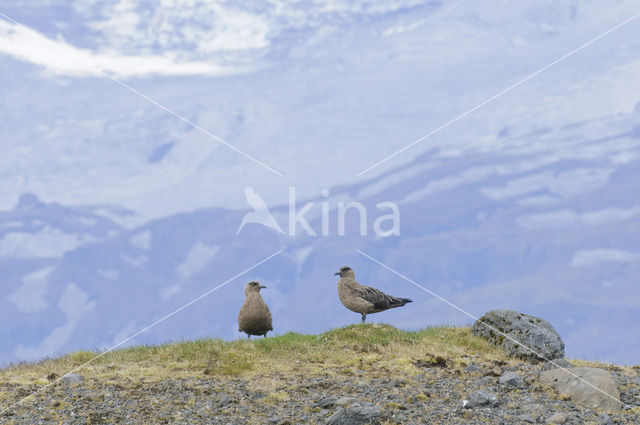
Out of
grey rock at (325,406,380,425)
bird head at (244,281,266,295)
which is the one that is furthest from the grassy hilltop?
bird head at (244,281,266,295)

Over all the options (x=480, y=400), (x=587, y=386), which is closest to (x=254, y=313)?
(x=480, y=400)

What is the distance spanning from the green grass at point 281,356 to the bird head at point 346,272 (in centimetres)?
181

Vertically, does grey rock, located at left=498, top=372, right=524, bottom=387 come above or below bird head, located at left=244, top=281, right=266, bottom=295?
below

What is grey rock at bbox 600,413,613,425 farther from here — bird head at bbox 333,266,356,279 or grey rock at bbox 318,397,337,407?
bird head at bbox 333,266,356,279

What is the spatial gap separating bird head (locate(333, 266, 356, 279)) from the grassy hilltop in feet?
6.11

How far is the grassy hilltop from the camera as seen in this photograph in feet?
56.3

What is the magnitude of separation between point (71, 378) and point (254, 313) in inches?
250

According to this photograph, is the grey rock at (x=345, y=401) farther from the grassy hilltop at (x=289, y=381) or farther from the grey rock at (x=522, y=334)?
the grey rock at (x=522, y=334)

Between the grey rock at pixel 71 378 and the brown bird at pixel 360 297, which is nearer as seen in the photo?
the grey rock at pixel 71 378

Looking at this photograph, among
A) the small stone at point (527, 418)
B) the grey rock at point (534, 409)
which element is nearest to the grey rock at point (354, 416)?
the small stone at point (527, 418)

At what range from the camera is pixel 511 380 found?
1911cm

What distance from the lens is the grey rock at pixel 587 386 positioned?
18219mm

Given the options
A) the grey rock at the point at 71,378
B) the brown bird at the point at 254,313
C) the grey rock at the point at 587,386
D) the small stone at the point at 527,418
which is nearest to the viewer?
the small stone at the point at 527,418

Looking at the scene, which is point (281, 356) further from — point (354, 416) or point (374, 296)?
point (354, 416)
